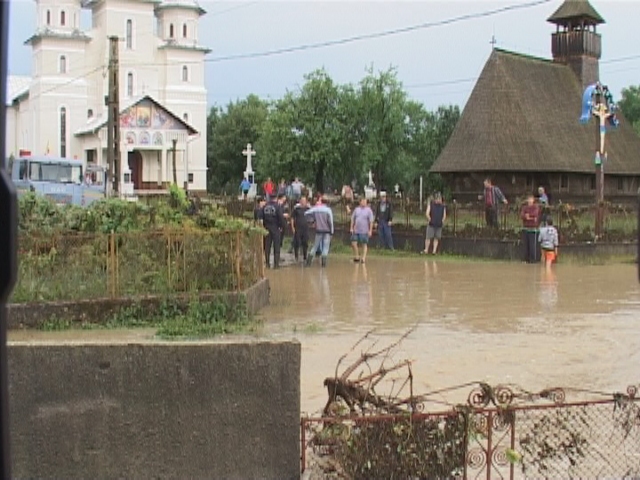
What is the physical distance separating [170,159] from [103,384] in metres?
65.4

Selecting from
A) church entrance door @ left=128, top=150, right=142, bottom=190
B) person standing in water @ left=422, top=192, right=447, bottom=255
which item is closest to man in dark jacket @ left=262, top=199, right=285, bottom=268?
person standing in water @ left=422, top=192, right=447, bottom=255

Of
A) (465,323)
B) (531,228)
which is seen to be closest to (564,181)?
(531,228)

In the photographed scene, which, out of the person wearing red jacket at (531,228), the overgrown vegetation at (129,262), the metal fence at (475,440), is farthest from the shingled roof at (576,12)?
the metal fence at (475,440)

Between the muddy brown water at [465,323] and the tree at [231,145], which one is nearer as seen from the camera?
the muddy brown water at [465,323]

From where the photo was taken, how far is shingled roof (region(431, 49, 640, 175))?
4372 centimetres

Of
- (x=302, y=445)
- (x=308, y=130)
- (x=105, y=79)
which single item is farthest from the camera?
(x=105, y=79)

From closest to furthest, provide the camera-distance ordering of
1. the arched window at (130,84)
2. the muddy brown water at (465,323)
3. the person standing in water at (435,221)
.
Answer: the muddy brown water at (465,323) → the person standing in water at (435,221) → the arched window at (130,84)

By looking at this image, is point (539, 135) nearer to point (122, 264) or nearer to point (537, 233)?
point (537, 233)

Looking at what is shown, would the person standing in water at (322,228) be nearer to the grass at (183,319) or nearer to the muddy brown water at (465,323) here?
the muddy brown water at (465,323)

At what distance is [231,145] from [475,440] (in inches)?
3302

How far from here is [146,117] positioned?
6356 centimetres

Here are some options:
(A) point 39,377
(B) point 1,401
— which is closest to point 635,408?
(A) point 39,377

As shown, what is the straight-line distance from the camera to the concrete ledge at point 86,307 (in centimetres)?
1253

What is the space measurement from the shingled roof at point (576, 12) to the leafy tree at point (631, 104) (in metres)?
42.0
